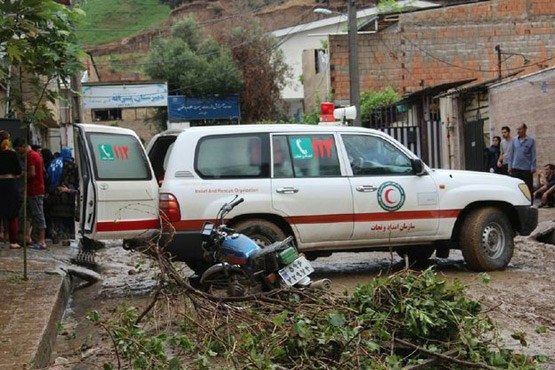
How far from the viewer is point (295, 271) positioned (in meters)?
7.09

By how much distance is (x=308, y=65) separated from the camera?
45.6 metres

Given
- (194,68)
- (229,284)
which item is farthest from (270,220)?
(194,68)

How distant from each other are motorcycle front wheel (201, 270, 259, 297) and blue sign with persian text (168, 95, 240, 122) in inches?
1382

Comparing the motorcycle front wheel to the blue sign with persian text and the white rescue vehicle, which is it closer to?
the white rescue vehicle

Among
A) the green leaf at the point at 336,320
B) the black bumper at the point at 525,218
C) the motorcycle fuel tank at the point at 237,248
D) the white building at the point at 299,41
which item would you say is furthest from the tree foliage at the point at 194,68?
the green leaf at the point at 336,320

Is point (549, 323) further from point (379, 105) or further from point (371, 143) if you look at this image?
point (379, 105)

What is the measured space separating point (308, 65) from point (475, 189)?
118ft

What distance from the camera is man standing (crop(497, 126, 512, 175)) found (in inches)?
696

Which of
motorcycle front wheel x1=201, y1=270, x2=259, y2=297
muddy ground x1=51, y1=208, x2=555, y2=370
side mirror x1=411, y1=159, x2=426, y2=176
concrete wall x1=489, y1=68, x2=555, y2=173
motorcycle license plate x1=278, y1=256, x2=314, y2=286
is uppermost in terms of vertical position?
concrete wall x1=489, y1=68, x2=555, y2=173

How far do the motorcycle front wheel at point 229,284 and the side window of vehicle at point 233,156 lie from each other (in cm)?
181

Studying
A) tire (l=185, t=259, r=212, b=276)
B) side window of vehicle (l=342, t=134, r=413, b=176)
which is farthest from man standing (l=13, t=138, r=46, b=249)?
side window of vehicle (l=342, t=134, r=413, b=176)

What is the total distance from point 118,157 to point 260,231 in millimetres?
1800

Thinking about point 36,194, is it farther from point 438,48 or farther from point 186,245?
point 438,48

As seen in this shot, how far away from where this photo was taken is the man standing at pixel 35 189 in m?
12.4
